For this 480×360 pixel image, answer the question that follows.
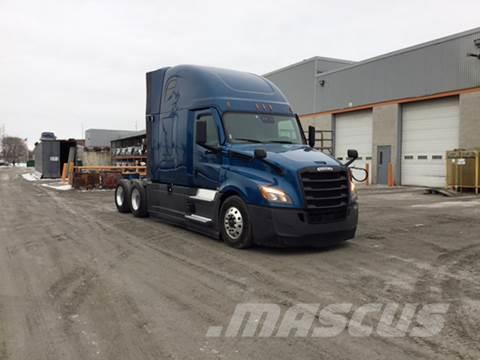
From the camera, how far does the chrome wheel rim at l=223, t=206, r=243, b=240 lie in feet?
25.4

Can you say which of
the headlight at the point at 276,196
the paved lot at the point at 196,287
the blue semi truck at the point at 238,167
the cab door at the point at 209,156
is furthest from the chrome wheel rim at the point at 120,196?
the headlight at the point at 276,196

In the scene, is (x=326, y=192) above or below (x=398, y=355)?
above

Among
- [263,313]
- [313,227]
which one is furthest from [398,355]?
[313,227]

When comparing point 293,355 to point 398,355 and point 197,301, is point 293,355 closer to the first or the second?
point 398,355

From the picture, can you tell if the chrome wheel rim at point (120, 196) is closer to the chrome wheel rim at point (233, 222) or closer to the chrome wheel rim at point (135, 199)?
the chrome wheel rim at point (135, 199)

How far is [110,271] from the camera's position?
250 inches

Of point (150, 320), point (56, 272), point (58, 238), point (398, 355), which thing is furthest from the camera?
point (58, 238)

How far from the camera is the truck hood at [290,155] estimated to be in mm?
7352

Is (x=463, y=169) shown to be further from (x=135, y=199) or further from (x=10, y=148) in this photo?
(x=10, y=148)

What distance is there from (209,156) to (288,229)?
7.61 feet

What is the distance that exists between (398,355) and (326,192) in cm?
392

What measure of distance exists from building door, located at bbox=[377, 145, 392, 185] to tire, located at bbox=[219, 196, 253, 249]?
18.7 m

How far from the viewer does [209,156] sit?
8.61m

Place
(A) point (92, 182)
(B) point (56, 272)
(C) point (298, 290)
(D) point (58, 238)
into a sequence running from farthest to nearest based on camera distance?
(A) point (92, 182), (D) point (58, 238), (B) point (56, 272), (C) point (298, 290)
